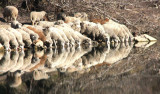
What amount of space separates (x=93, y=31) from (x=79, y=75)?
12895 millimetres

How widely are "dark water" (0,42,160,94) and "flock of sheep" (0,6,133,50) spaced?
9.54 ft

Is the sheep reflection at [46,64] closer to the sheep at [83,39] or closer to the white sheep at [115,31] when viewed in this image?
the sheep at [83,39]

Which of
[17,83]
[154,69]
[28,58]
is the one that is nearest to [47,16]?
[28,58]

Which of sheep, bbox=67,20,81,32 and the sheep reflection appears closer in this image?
the sheep reflection

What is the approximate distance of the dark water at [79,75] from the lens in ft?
29.6

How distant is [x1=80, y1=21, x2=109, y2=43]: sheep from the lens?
23.7m

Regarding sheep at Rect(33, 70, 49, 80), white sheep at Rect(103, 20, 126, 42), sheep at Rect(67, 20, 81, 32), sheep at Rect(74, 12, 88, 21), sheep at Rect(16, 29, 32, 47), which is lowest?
white sheep at Rect(103, 20, 126, 42)

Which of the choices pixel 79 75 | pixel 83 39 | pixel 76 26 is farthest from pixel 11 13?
pixel 79 75

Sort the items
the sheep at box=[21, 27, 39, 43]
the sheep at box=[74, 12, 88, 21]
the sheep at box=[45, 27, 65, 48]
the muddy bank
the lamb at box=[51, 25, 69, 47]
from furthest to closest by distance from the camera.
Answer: the muddy bank
the sheep at box=[74, 12, 88, 21]
the lamb at box=[51, 25, 69, 47]
the sheep at box=[45, 27, 65, 48]
the sheep at box=[21, 27, 39, 43]

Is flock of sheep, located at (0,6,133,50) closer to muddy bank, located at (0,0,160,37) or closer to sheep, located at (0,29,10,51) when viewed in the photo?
sheep, located at (0,29,10,51)

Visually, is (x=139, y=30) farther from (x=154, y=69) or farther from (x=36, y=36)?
(x=154, y=69)

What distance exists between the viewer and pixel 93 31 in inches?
936

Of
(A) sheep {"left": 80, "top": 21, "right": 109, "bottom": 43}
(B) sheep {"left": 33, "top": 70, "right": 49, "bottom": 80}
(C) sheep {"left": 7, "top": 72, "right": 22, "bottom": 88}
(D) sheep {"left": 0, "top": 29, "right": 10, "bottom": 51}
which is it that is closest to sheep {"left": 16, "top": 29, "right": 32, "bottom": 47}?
(D) sheep {"left": 0, "top": 29, "right": 10, "bottom": 51}

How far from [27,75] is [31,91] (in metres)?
2.21
